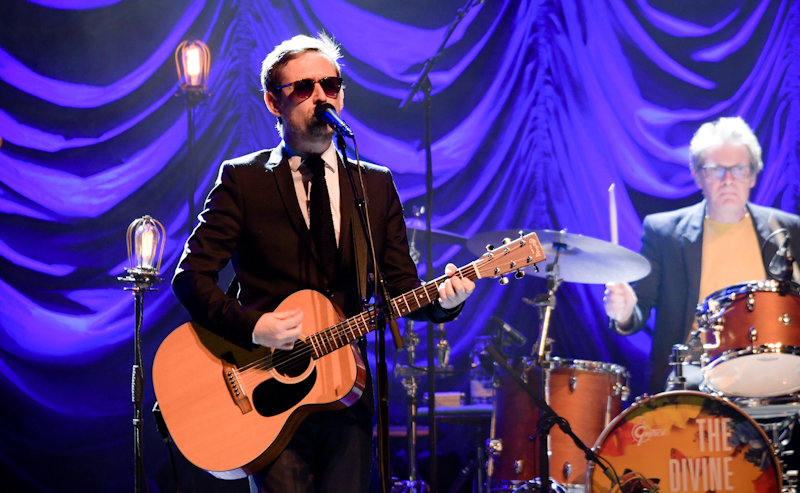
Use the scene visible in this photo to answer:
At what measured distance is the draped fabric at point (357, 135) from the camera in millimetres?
5211

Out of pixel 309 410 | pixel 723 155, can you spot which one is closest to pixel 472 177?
pixel 723 155

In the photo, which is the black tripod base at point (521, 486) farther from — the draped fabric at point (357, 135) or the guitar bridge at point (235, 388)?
the guitar bridge at point (235, 388)

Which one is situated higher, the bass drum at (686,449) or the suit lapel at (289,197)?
the suit lapel at (289,197)

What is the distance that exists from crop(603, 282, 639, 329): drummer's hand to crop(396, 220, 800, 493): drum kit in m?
0.60

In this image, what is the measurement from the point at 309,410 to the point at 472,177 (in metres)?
4.10

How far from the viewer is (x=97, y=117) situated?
5.45m

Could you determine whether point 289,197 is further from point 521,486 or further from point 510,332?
point 510,332

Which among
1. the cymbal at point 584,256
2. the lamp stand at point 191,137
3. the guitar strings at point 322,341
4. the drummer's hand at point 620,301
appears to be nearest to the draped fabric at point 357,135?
the lamp stand at point 191,137

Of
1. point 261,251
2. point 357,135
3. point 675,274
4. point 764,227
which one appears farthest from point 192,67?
point 764,227

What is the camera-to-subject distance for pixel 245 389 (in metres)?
2.60

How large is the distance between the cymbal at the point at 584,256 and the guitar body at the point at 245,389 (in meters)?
2.35

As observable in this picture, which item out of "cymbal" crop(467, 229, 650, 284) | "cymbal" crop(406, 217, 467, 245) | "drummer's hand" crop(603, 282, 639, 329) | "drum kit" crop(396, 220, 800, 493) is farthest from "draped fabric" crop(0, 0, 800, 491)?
"drum kit" crop(396, 220, 800, 493)

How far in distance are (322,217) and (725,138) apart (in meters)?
4.52

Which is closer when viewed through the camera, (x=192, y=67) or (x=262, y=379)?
(x=262, y=379)
